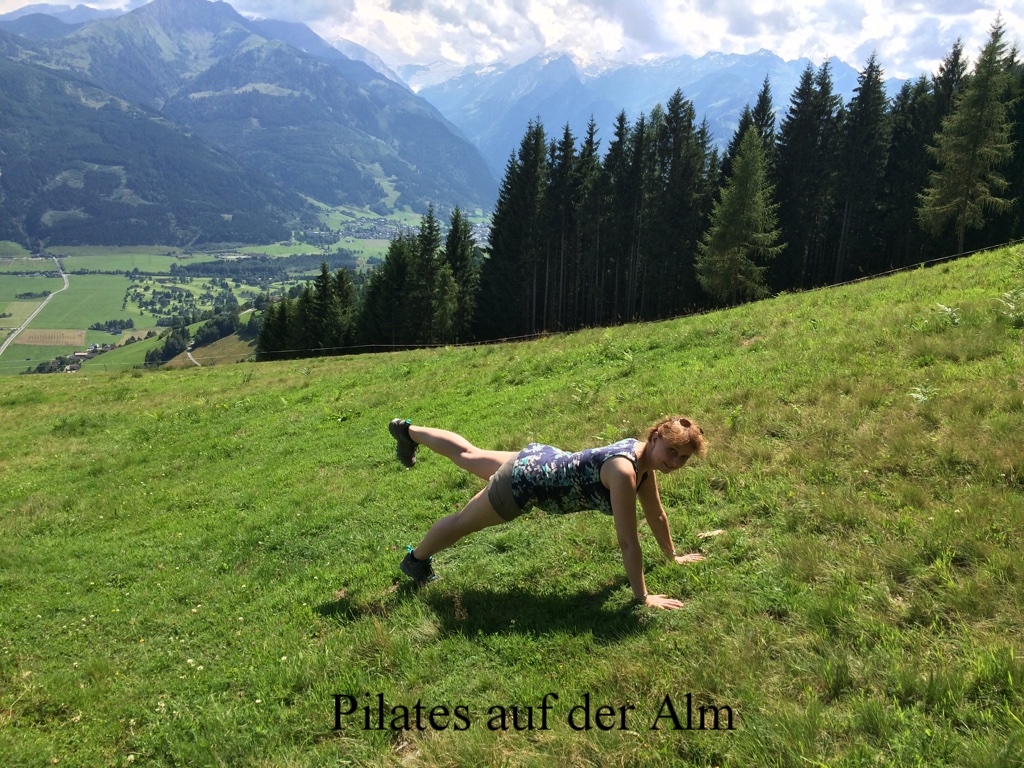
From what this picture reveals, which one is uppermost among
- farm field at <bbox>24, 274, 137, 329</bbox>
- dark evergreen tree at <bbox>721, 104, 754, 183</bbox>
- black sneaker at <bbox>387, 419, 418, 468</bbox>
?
dark evergreen tree at <bbox>721, 104, 754, 183</bbox>

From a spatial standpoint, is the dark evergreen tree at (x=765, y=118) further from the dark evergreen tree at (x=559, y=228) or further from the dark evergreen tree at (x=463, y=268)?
the dark evergreen tree at (x=463, y=268)

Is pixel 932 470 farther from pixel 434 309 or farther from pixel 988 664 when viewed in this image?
pixel 434 309

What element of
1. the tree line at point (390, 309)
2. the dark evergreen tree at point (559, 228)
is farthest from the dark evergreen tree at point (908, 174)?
the tree line at point (390, 309)

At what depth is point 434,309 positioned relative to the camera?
50531 millimetres

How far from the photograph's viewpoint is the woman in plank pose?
4.58 meters

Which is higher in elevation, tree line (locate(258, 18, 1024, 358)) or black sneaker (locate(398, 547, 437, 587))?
tree line (locate(258, 18, 1024, 358))

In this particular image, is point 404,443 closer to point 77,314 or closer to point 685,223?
point 685,223

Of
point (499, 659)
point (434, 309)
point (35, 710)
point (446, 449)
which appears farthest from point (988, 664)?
point (434, 309)

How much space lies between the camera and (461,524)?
5395 mm

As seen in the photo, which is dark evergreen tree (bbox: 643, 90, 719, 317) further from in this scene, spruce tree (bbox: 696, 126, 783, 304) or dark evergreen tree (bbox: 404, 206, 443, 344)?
dark evergreen tree (bbox: 404, 206, 443, 344)

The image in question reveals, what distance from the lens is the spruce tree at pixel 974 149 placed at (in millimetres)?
35344

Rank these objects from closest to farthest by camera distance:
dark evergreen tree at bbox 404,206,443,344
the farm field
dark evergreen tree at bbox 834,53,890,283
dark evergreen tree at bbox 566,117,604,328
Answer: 1. dark evergreen tree at bbox 834,53,890,283
2. dark evergreen tree at bbox 404,206,443,344
3. dark evergreen tree at bbox 566,117,604,328
4. the farm field

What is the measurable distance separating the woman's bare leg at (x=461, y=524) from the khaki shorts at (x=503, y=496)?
5cm

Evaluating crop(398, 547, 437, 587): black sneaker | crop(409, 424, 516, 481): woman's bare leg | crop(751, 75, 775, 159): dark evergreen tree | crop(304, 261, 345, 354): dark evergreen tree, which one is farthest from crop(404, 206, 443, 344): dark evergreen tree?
crop(398, 547, 437, 587): black sneaker
